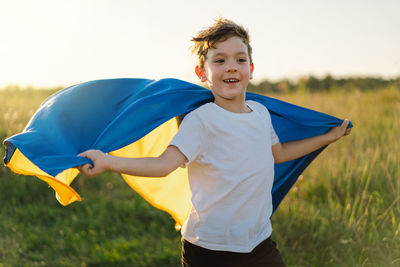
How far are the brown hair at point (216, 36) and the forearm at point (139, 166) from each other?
758mm

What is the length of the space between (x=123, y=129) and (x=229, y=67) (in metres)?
0.73

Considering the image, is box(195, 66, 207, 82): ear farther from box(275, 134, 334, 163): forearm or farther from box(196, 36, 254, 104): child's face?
box(275, 134, 334, 163): forearm

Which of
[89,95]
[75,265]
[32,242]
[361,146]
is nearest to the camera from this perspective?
[89,95]

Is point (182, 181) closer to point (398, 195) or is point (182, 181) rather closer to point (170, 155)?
point (170, 155)

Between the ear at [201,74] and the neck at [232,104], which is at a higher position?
the ear at [201,74]

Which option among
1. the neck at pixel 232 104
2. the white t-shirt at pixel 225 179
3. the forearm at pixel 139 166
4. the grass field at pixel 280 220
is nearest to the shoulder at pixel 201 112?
the white t-shirt at pixel 225 179

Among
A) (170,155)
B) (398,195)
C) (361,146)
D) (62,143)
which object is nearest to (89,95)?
(62,143)

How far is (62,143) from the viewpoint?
2.41 meters

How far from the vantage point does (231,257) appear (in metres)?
2.38

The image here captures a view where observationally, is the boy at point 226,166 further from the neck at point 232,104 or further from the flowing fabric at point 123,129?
the flowing fabric at point 123,129

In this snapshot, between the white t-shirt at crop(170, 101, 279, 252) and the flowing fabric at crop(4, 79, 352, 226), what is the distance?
0.37 m

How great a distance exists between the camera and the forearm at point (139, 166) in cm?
201

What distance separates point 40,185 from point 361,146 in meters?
4.15

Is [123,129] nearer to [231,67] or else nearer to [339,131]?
[231,67]
